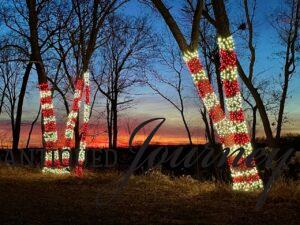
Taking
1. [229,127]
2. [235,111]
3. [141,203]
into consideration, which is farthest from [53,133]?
[235,111]

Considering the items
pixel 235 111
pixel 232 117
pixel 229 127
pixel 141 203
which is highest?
pixel 235 111

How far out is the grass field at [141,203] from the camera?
333 inches

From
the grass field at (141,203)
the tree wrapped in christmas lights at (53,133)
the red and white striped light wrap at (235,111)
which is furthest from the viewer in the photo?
the tree wrapped in christmas lights at (53,133)

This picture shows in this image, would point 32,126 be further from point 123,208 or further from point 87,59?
point 123,208

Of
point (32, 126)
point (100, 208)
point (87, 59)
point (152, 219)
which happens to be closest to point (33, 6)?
point (87, 59)

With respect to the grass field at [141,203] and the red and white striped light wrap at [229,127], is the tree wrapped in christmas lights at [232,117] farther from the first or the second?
the grass field at [141,203]

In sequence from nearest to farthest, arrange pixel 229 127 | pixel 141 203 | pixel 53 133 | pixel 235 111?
1. pixel 141 203
2. pixel 235 111
3. pixel 229 127
4. pixel 53 133

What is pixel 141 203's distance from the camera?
1070 cm

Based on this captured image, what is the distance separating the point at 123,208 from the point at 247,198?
283cm

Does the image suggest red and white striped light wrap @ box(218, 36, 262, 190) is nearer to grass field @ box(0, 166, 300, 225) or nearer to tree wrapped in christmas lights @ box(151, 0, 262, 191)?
tree wrapped in christmas lights @ box(151, 0, 262, 191)

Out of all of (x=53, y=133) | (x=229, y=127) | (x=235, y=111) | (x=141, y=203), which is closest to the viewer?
(x=141, y=203)

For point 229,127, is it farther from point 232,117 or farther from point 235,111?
point 235,111

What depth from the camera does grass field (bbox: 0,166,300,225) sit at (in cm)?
846

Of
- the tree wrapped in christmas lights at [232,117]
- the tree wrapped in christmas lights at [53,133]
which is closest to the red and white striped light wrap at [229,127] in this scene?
the tree wrapped in christmas lights at [232,117]
